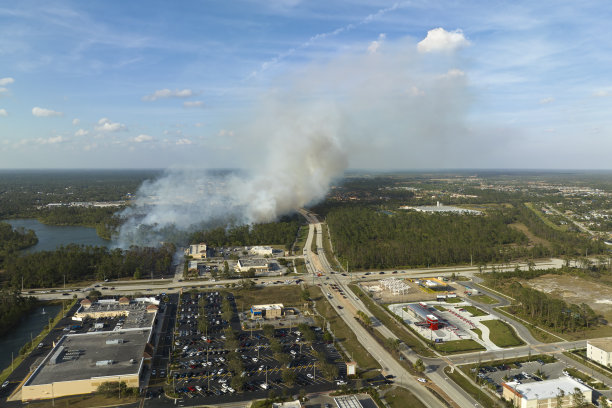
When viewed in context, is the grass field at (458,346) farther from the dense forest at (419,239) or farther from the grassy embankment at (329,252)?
the grassy embankment at (329,252)

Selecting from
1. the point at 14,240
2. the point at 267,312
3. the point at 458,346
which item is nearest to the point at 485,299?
the point at 458,346

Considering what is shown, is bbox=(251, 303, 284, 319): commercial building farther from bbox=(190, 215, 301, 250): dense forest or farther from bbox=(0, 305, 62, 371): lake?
bbox=(190, 215, 301, 250): dense forest

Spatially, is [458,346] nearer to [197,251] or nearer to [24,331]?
[24,331]

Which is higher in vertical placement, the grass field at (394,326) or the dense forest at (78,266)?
the dense forest at (78,266)

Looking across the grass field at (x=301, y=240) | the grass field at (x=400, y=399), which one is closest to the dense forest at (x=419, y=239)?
the grass field at (x=301, y=240)

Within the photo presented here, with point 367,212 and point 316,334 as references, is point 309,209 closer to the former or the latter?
point 367,212

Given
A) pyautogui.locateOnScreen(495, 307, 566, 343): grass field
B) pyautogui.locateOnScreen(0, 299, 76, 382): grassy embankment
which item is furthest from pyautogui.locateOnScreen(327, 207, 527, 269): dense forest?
pyautogui.locateOnScreen(0, 299, 76, 382): grassy embankment
